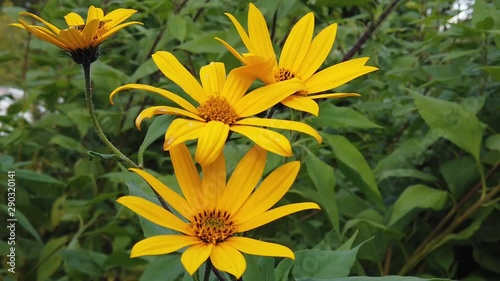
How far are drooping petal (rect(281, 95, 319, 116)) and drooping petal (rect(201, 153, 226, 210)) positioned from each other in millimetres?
91

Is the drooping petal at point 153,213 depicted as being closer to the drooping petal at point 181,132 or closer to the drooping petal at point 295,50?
the drooping petal at point 181,132

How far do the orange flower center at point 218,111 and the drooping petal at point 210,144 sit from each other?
0.04m

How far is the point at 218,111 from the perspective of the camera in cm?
66

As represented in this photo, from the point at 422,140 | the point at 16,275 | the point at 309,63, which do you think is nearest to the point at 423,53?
the point at 422,140

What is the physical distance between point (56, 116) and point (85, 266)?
1.73ft

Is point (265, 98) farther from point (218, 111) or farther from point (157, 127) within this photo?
point (157, 127)

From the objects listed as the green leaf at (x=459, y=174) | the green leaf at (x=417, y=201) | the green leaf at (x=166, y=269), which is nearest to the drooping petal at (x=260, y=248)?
the green leaf at (x=166, y=269)

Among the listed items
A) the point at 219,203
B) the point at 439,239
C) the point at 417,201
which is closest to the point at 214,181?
the point at 219,203

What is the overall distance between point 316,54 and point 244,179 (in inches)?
8.1

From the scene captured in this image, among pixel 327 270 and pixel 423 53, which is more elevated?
pixel 423 53

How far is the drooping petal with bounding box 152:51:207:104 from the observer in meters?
0.69

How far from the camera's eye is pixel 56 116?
5.98 feet

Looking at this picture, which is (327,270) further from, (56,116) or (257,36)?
(56,116)

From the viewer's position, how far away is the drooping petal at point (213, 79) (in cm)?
71
